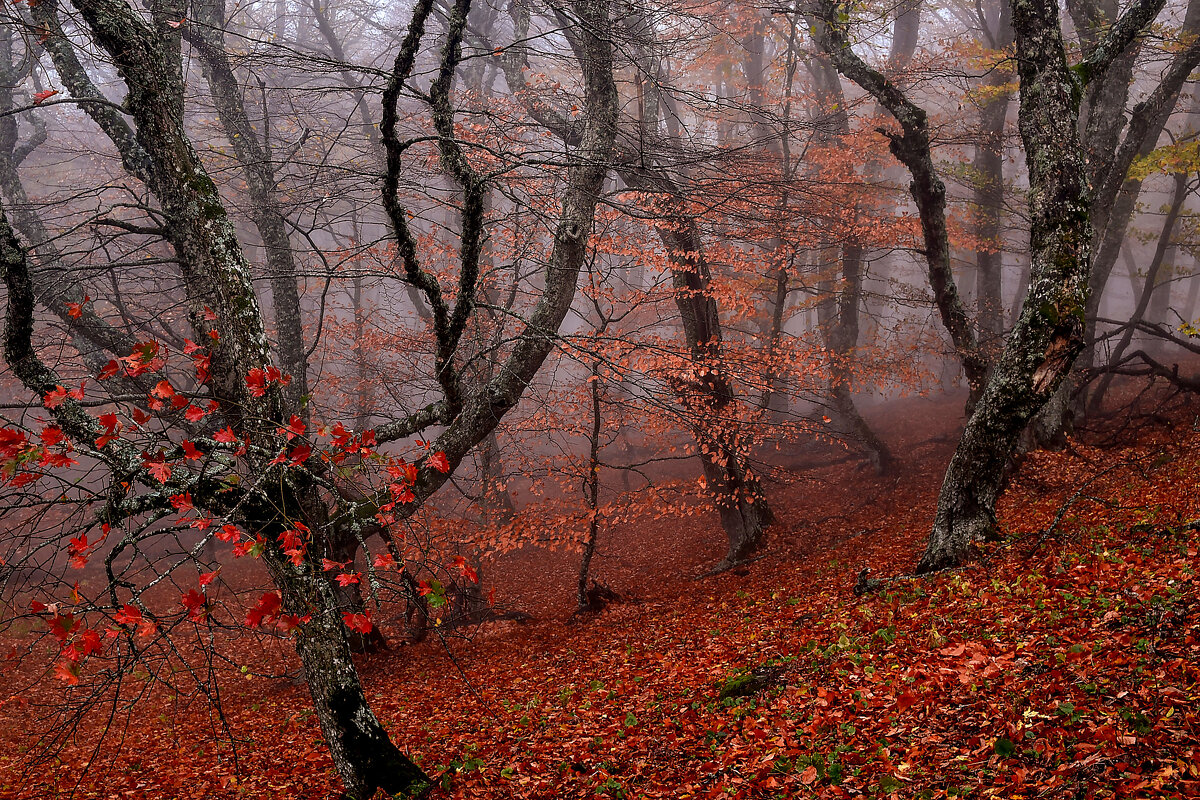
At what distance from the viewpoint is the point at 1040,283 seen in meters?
6.36

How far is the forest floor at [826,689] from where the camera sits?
12.4 feet

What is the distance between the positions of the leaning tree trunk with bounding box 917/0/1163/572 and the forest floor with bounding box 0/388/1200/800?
534 mm

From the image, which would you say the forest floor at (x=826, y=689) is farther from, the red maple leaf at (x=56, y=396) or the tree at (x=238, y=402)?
the red maple leaf at (x=56, y=396)

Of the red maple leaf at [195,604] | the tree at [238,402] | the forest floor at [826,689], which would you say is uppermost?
the tree at [238,402]

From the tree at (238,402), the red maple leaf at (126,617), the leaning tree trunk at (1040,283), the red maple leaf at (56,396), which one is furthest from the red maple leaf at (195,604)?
the leaning tree trunk at (1040,283)

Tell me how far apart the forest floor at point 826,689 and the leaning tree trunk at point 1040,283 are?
0.53 metres

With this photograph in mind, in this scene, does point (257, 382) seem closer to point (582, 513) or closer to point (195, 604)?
point (195, 604)

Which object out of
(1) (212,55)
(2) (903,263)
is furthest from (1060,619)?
(2) (903,263)

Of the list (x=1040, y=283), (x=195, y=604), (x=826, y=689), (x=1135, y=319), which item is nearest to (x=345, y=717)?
(x=195, y=604)

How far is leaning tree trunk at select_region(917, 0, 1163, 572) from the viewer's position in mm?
6258

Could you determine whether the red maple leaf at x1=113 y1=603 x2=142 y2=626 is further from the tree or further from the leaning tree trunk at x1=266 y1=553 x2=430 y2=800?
the leaning tree trunk at x1=266 y1=553 x2=430 y2=800

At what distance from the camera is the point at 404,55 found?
4.75 meters

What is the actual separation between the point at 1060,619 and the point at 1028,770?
183 centimetres

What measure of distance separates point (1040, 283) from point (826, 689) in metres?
4.30
